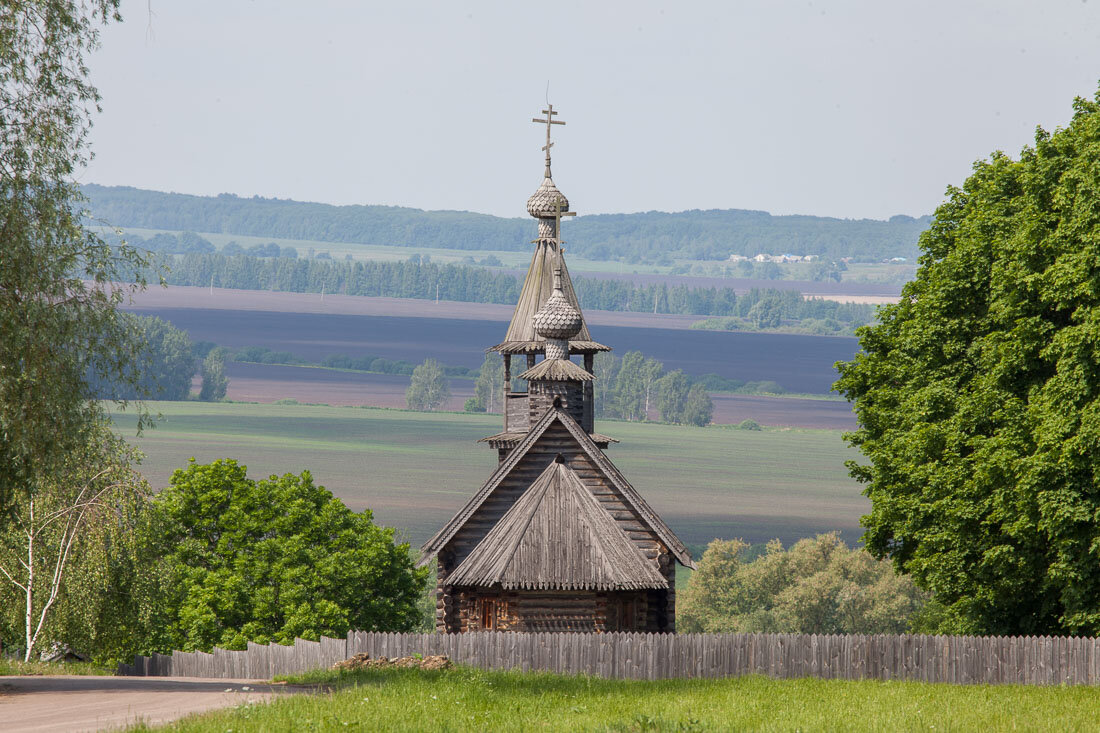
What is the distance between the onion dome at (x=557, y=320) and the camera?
4297cm

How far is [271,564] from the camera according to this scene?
2132 inches

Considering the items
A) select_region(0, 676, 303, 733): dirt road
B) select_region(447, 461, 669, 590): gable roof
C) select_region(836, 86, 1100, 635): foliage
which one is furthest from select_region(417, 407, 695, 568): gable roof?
select_region(0, 676, 303, 733): dirt road

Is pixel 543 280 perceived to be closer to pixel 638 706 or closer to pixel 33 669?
pixel 33 669

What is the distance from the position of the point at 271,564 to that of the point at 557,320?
60.8 ft

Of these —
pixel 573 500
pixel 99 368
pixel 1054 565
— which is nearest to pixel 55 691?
pixel 99 368

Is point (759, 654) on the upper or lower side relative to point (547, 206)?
lower

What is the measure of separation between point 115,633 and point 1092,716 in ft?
87.8

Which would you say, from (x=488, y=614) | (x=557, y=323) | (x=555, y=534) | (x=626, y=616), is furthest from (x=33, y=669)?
(x=557, y=323)

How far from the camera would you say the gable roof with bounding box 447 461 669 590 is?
36.8 meters

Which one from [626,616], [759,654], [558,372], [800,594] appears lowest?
[800,594]

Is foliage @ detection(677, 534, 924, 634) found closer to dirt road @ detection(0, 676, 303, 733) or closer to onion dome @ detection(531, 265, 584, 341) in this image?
onion dome @ detection(531, 265, 584, 341)

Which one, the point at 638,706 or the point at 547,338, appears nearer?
the point at 638,706

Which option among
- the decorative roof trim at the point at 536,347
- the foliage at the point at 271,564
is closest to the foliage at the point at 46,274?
the decorative roof trim at the point at 536,347

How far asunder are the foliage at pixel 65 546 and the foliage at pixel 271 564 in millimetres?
13412
